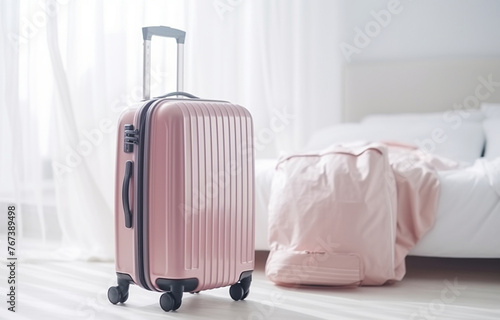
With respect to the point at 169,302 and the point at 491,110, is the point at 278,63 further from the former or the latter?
the point at 169,302

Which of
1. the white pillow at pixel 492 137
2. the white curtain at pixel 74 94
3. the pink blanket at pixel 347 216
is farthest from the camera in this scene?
the white pillow at pixel 492 137

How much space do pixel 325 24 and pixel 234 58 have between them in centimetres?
65

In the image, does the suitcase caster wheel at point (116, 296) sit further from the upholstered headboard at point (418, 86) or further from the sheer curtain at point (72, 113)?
the upholstered headboard at point (418, 86)

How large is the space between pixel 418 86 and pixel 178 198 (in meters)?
2.40

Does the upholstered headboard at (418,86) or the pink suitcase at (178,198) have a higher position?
the upholstered headboard at (418,86)

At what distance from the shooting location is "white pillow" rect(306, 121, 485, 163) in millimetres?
3322

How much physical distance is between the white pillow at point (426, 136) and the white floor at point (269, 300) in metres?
0.73

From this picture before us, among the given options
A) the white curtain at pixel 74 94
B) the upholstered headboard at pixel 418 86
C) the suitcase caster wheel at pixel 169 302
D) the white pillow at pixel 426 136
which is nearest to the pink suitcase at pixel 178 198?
the suitcase caster wheel at pixel 169 302

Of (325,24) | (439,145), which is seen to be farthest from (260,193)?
(325,24)

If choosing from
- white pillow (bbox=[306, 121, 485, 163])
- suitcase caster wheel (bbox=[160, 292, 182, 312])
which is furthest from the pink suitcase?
white pillow (bbox=[306, 121, 485, 163])

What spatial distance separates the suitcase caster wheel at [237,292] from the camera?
2.14m

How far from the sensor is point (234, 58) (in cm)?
368

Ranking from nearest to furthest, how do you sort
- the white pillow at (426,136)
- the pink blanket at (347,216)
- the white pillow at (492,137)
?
the pink blanket at (347,216) → the white pillow at (492,137) → the white pillow at (426,136)

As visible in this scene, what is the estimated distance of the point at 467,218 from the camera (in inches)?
97.8
